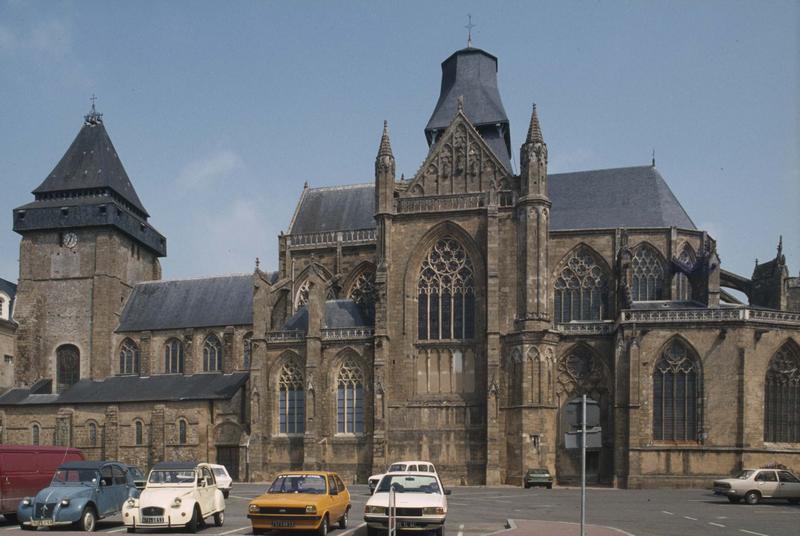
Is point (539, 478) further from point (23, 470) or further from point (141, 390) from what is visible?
point (141, 390)

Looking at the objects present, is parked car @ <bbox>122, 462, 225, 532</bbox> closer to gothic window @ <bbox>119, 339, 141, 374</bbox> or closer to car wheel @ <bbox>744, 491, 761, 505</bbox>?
car wheel @ <bbox>744, 491, 761, 505</bbox>

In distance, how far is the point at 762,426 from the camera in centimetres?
4447

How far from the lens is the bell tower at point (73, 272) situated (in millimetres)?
66750

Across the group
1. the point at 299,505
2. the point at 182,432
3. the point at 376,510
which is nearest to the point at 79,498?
the point at 299,505

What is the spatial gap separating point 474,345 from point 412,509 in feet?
96.1

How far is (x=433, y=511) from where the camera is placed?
2061 centimetres

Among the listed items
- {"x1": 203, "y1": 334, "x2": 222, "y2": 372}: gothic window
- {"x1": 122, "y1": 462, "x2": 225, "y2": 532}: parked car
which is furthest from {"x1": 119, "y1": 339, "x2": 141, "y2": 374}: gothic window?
{"x1": 122, "y1": 462, "x2": 225, "y2": 532}: parked car

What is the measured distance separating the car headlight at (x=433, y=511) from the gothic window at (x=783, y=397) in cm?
2935

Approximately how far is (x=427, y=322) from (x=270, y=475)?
38.6ft

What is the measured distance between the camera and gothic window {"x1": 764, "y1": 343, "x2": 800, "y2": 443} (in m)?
45.1

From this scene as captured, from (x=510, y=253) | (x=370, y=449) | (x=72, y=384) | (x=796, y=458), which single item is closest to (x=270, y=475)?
(x=370, y=449)

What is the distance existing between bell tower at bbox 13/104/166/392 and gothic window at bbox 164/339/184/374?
393 cm

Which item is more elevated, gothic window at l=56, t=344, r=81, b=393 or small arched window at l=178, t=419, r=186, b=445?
gothic window at l=56, t=344, r=81, b=393

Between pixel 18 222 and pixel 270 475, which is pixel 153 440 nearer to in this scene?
pixel 270 475
